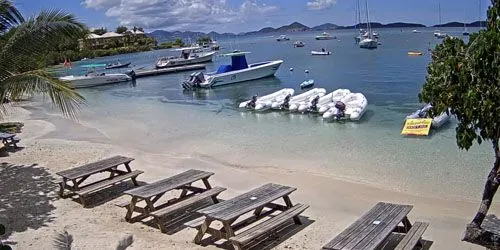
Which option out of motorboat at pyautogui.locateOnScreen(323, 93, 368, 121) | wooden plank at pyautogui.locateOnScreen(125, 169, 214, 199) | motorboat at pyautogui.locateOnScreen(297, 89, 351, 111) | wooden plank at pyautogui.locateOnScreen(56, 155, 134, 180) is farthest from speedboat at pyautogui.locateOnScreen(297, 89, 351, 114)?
wooden plank at pyautogui.locateOnScreen(125, 169, 214, 199)

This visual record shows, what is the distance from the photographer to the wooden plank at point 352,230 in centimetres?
577

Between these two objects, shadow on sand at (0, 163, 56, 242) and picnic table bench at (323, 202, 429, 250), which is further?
A: shadow on sand at (0, 163, 56, 242)

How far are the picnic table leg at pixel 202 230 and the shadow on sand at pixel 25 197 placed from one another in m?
2.95

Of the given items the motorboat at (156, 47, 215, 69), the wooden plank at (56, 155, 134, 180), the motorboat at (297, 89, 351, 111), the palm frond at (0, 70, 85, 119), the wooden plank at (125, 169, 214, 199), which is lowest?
the motorboat at (297, 89, 351, 111)

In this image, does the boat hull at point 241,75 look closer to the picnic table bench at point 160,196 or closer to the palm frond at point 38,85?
the picnic table bench at point 160,196

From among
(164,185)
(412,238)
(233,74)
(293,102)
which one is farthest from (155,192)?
(233,74)

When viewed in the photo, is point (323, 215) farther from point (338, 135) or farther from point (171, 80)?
point (171, 80)

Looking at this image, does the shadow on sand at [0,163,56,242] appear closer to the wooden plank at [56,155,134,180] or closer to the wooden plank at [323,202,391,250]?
the wooden plank at [56,155,134,180]

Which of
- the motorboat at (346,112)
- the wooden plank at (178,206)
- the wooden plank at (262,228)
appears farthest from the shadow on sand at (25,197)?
the motorboat at (346,112)

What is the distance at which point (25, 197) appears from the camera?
32.7 ft

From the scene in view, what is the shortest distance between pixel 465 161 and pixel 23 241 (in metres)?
10.9

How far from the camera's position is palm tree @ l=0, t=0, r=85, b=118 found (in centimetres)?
823

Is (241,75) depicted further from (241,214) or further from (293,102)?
(241,214)

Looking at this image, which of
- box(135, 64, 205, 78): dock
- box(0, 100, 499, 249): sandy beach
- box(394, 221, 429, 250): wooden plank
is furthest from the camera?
box(135, 64, 205, 78): dock
